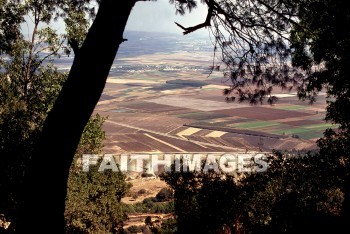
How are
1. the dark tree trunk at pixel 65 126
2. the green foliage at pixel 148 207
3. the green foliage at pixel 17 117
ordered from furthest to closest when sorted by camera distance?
1. the green foliage at pixel 148 207
2. the green foliage at pixel 17 117
3. the dark tree trunk at pixel 65 126

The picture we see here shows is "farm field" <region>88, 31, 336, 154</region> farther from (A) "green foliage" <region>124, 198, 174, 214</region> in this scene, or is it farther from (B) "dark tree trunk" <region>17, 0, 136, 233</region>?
(B) "dark tree trunk" <region>17, 0, 136, 233</region>

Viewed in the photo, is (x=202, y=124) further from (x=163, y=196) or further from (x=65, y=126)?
(x=65, y=126)

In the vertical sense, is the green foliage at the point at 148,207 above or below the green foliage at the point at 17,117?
below

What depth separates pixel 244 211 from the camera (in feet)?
61.0

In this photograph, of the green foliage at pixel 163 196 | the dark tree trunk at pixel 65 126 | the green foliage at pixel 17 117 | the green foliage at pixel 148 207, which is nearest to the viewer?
the dark tree trunk at pixel 65 126

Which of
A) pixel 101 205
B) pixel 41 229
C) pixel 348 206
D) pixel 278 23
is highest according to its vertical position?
pixel 278 23

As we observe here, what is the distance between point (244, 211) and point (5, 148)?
42.7 feet

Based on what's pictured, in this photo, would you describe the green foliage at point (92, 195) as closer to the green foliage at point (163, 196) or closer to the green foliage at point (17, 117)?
the green foliage at point (17, 117)

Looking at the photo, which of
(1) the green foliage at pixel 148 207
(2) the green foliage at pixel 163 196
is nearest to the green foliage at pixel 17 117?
(1) the green foliage at pixel 148 207

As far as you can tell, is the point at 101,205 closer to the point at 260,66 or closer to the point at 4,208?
the point at 4,208

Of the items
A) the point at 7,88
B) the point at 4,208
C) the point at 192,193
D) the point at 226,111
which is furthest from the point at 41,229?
the point at 226,111

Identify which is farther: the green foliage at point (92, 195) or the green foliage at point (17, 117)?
the green foliage at point (92, 195)

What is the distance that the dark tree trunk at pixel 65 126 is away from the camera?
456 centimetres

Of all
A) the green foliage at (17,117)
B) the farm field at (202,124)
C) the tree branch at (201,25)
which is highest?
the tree branch at (201,25)
